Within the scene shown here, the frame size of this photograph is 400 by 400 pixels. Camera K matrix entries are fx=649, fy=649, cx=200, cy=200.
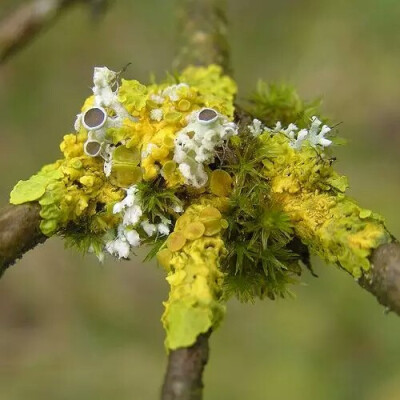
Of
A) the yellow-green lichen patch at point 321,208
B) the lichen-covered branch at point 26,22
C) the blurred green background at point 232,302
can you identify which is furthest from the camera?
the blurred green background at point 232,302

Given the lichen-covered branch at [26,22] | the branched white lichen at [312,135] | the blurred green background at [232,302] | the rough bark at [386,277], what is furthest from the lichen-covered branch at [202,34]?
the blurred green background at [232,302]

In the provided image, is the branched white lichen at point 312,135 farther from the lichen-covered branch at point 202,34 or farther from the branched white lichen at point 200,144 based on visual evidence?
the lichen-covered branch at point 202,34

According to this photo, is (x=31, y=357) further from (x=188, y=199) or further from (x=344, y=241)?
(x=344, y=241)

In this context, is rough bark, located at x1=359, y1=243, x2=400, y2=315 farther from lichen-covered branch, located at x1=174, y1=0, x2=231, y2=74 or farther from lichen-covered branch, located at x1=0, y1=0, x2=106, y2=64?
lichen-covered branch, located at x1=0, y1=0, x2=106, y2=64

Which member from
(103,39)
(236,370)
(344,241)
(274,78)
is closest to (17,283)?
(236,370)

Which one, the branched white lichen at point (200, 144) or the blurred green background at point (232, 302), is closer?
the branched white lichen at point (200, 144)
